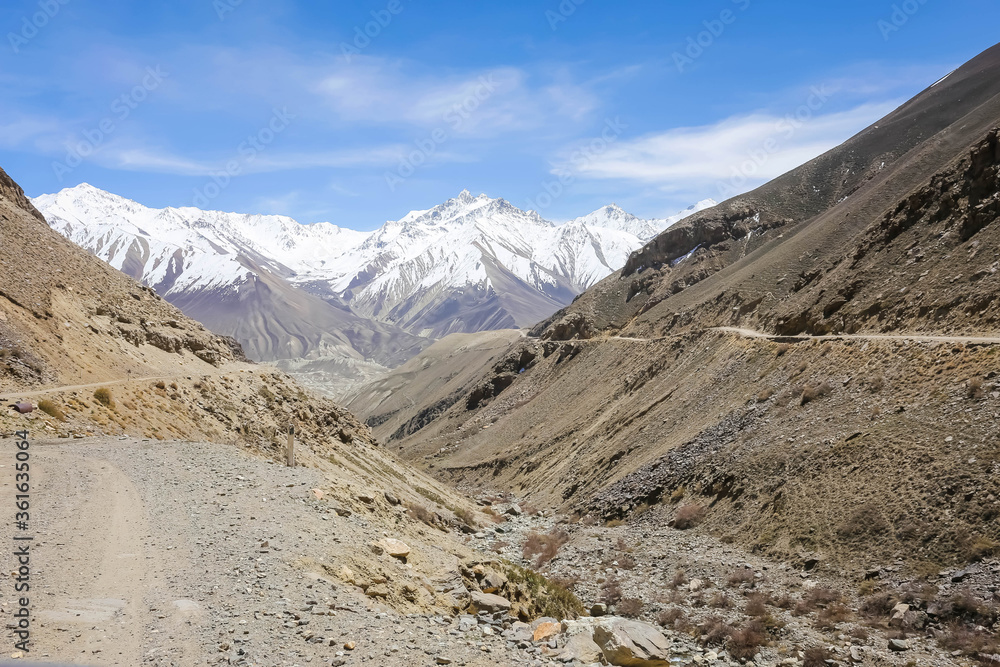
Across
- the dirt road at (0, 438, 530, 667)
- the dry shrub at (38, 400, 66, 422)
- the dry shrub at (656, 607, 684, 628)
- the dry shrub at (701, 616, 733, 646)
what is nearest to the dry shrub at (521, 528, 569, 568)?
the dry shrub at (656, 607, 684, 628)

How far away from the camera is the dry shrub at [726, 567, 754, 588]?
18.3 metres

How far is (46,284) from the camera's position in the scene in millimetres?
27719

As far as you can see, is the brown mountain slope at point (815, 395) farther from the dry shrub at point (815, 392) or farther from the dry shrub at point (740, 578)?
Answer: the dry shrub at point (740, 578)

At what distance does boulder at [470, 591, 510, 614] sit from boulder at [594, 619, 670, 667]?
1.98 m

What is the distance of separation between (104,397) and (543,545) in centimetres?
1649

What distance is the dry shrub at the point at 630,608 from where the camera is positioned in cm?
1736

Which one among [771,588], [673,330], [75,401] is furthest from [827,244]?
[75,401]

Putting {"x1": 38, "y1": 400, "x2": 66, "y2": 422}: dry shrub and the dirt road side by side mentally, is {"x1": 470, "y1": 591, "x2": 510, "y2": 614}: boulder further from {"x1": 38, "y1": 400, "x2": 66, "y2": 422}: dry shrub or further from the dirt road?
{"x1": 38, "y1": 400, "x2": 66, "y2": 422}: dry shrub

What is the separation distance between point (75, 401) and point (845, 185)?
7453cm

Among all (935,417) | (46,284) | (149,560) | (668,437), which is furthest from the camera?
(668,437)

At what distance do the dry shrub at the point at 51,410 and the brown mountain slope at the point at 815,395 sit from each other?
20828 mm

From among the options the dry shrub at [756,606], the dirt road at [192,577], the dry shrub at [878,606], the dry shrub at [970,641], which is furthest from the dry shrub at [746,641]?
the dirt road at [192,577]

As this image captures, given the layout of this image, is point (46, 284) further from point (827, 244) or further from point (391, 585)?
point (827, 244)

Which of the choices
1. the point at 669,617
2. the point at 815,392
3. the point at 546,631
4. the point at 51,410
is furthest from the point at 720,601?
the point at 51,410
